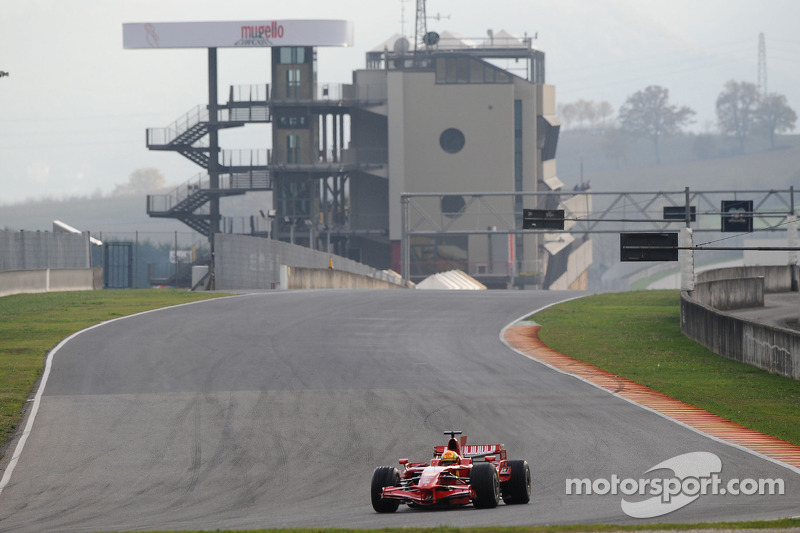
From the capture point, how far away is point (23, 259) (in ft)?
159

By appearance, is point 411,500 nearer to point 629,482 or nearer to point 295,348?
point 629,482

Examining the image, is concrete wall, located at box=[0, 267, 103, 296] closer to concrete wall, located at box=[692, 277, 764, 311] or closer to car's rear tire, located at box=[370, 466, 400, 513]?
concrete wall, located at box=[692, 277, 764, 311]

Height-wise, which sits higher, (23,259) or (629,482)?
(23,259)

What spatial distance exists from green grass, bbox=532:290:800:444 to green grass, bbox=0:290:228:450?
1415cm

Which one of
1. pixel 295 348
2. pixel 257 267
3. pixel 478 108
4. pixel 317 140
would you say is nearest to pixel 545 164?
pixel 478 108

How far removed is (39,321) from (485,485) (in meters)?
26.2

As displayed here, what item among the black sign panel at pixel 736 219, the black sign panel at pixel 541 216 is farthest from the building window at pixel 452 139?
the black sign panel at pixel 541 216

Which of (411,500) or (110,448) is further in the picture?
(110,448)

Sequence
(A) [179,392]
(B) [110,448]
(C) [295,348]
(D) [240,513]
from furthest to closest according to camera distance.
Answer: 1. (C) [295,348]
2. (A) [179,392]
3. (B) [110,448]
4. (D) [240,513]

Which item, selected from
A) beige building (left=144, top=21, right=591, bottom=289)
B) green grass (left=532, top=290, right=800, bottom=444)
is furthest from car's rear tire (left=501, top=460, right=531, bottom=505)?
beige building (left=144, top=21, right=591, bottom=289)

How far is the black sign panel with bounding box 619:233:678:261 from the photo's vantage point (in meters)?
29.8

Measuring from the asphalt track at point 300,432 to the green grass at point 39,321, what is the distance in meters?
0.67

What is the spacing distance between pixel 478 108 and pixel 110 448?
3338 inches
